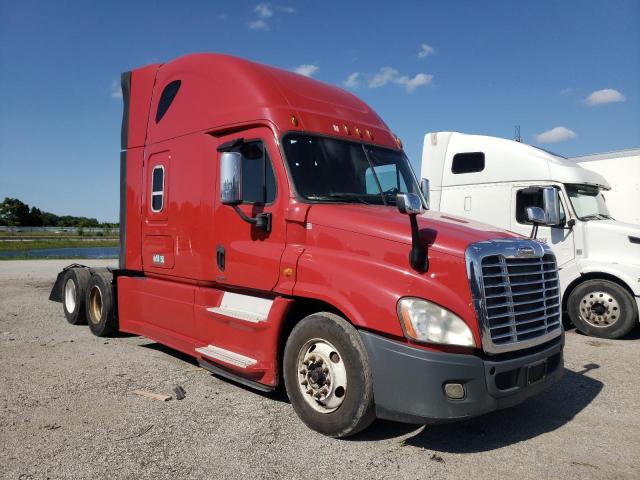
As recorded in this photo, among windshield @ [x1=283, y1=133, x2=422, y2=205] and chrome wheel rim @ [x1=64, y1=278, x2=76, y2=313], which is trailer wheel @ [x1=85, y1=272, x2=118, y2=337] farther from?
windshield @ [x1=283, y1=133, x2=422, y2=205]

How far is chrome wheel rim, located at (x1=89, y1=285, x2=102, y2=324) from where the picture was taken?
7.77 m

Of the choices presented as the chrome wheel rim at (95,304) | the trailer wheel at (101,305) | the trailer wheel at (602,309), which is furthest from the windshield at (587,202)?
the chrome wheel rim at (95,304)

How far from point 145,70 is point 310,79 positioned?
262 cm

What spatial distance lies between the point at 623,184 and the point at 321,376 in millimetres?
9546

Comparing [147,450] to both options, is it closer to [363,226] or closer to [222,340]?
[222,340]

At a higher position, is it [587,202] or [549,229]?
[587,202]

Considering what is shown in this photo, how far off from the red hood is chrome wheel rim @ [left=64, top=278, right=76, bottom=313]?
6034mm

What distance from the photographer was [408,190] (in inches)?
215

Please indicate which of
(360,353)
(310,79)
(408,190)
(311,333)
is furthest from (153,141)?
(360,353)

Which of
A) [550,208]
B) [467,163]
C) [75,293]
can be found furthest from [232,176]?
[467,163]

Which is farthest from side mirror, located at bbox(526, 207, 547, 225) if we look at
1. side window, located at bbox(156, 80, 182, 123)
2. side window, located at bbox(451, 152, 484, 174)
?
side window, located at bbox(451, 152, 484, 174)

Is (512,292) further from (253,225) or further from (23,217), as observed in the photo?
(23,217)

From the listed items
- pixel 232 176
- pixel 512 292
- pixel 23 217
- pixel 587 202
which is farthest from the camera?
pixel 23 217

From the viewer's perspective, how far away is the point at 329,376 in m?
3.97
